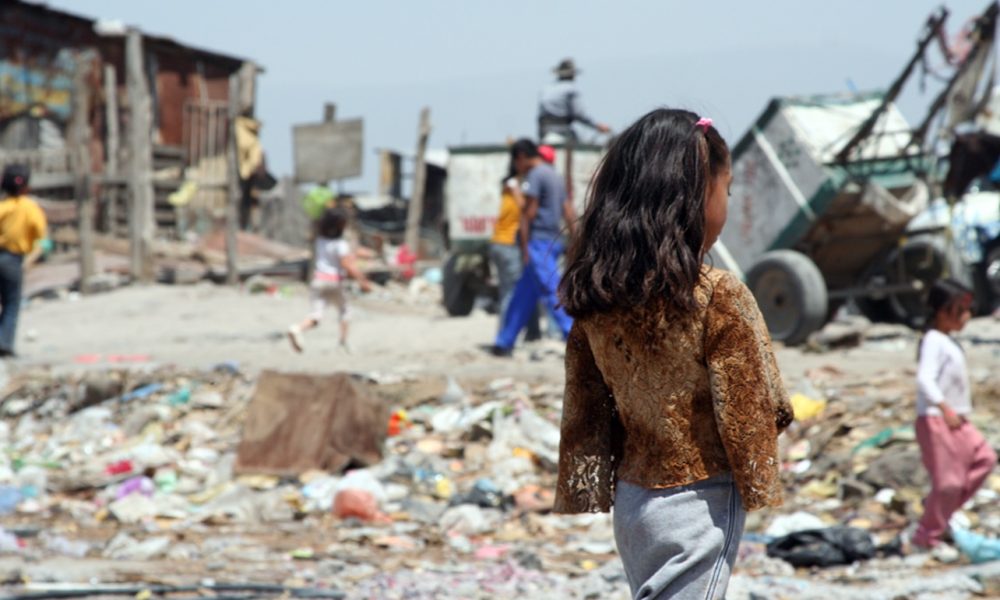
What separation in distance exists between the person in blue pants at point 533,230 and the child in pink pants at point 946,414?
14.0 feet

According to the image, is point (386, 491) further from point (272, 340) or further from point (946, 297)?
point (272, 340)

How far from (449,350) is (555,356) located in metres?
0.91

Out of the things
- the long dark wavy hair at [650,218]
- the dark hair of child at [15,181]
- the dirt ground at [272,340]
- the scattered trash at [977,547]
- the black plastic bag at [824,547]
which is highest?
the long dark wavy hair at [650,218]

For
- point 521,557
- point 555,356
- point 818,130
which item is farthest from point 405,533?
point 818,130

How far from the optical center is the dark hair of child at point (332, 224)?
1039cm

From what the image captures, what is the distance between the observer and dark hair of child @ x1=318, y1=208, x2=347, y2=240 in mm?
10391

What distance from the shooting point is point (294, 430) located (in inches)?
305

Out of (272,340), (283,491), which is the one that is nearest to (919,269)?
(272,340)

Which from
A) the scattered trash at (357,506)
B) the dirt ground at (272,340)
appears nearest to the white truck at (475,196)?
the dirt ground at (272,340)

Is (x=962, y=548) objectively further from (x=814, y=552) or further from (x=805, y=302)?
(x=805, y=302)

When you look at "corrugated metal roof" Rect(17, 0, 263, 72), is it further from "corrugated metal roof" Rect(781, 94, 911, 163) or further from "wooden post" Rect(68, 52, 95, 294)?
"corrugated metal roof" Rect(781, 94, 911, 163)

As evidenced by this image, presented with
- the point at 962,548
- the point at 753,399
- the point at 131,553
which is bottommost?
the point at 131,553

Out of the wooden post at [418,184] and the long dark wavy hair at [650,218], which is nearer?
the long dark wavy hair at [650,218]

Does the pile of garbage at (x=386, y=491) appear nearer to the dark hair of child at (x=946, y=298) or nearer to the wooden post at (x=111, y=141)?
the dark hair of child at (x=946, y=298)
